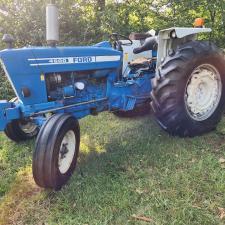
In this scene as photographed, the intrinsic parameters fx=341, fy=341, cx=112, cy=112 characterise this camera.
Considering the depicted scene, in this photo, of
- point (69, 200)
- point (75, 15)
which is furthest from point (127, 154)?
point (75, 15)

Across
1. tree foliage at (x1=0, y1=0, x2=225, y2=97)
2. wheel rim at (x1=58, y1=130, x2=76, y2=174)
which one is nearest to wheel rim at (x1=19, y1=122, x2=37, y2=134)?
wheel rim at (x1=58, y1=130, x2=76, y2=174)

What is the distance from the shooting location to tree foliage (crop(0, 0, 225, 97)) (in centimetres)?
837

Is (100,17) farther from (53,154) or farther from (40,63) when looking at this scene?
(53,154)

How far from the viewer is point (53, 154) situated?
10.7 feet

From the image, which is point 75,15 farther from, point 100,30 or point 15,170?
point 15,170

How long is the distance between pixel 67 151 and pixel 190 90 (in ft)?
5.90

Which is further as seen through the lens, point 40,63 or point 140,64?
point 140,64

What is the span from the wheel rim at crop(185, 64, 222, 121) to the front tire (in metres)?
1.64

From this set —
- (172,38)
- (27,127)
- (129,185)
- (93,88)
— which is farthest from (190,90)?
(27,127)

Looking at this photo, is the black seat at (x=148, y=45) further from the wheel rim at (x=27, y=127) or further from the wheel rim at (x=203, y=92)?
the wheel rim at (x=27, y=127)

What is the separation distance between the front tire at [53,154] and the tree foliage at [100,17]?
524 cm

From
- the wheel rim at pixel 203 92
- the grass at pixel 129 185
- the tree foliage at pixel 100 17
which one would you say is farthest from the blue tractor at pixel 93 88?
the tree foliage at pixel 100 17

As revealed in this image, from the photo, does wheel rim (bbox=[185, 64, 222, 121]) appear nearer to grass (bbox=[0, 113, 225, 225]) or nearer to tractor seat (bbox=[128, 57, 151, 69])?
grass (bbox=[0, 113, 225, 225])

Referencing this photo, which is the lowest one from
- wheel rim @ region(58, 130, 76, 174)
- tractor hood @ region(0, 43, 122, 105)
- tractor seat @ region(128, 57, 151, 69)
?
wheel rim @ region(58, 130, 76, 174)
